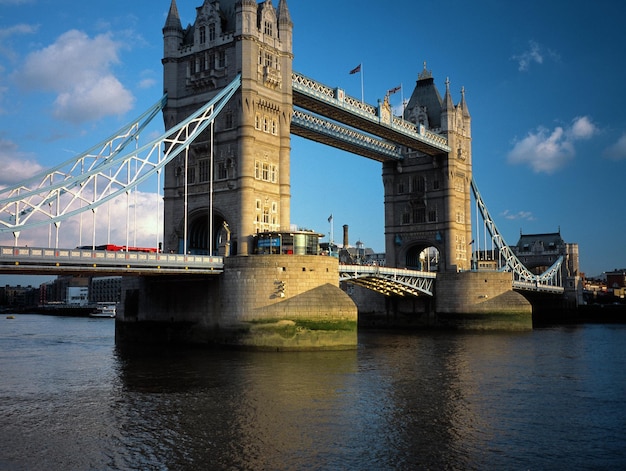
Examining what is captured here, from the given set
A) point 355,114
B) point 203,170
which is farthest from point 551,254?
point 203,170

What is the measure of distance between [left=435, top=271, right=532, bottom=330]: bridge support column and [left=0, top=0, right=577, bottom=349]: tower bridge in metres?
0.12

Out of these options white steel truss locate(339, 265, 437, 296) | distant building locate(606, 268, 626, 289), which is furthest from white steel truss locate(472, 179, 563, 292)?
distant building locate(606, 268, 626, 289)

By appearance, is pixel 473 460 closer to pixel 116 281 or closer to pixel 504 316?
pixel 504 316

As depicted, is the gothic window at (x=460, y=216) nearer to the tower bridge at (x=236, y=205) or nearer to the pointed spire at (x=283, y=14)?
the tower bridge at (x=236, y=205)

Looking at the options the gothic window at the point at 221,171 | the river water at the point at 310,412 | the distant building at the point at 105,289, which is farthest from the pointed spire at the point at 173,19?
the distant building at the point at 105,289

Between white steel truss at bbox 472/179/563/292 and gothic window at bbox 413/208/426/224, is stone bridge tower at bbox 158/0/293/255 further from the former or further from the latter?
white steel truss at bbox 472/179/563/292

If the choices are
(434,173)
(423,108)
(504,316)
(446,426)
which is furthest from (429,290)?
(446,426)

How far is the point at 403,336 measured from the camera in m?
64.8

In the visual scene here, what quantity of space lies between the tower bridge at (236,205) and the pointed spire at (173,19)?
4.8 inches

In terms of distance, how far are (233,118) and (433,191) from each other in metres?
36.7

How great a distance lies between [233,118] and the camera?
51344 millimetres

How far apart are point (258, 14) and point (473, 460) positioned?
4299 centimetres

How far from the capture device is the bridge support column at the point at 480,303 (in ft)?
234

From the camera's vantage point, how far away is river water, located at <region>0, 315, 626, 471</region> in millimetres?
19109
